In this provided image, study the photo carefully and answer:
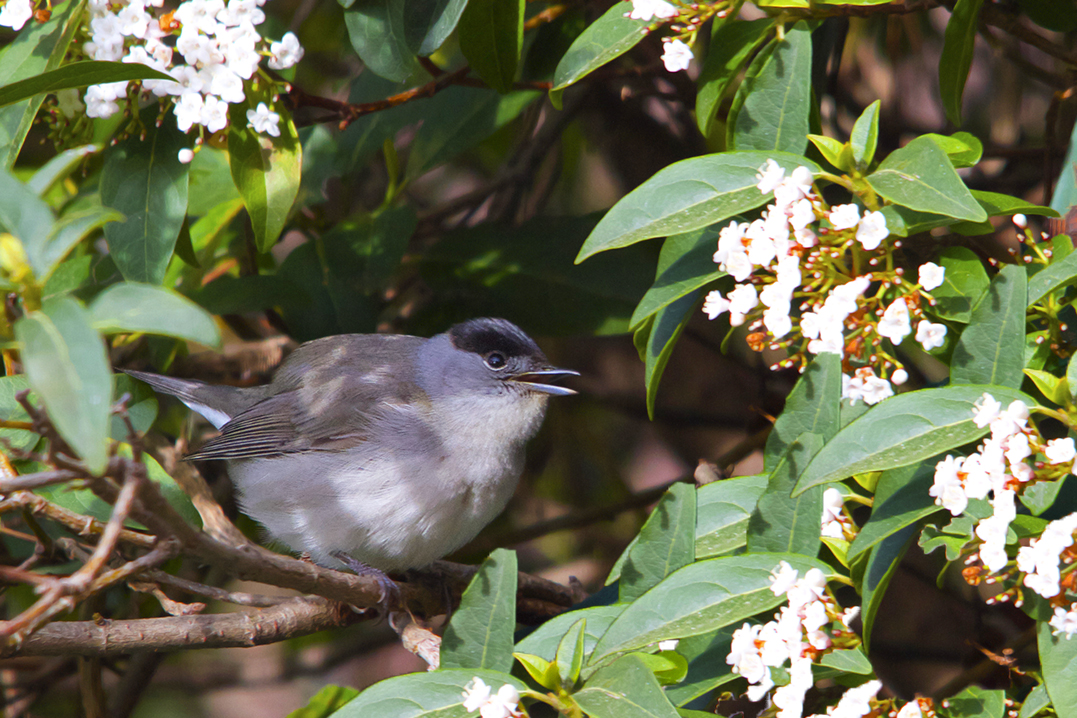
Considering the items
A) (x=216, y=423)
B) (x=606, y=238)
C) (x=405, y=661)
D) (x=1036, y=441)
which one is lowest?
(x=405, y=661)

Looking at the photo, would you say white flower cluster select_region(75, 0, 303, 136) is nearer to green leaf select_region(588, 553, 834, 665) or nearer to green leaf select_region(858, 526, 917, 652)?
green leaf select_region(588, 553, 834, 665)

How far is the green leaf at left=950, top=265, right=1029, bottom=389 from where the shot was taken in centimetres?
164

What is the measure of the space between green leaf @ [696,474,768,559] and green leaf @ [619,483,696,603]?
0.12 m

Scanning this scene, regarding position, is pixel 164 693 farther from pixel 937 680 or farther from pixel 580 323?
pixel 937 680

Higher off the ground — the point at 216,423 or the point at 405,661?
the point at 216,423

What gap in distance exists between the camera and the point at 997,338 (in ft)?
5.47

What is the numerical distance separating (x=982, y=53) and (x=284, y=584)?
4.22 metres

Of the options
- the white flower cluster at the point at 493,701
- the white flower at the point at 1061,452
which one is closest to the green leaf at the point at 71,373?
the white flower cluster at the point at 493,701

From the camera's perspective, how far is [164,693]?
4789mm

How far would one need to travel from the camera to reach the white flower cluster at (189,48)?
2.08m

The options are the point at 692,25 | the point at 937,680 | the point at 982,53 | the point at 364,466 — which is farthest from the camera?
the point at 982,53

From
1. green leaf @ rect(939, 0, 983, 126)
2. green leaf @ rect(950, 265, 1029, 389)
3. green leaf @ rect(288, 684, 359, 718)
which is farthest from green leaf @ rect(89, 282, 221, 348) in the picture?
green leaf @ rect(288, 684, 359, 718)

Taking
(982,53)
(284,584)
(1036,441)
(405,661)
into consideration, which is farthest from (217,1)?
(405,661)

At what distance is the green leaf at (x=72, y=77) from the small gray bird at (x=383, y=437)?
1.58 metres
